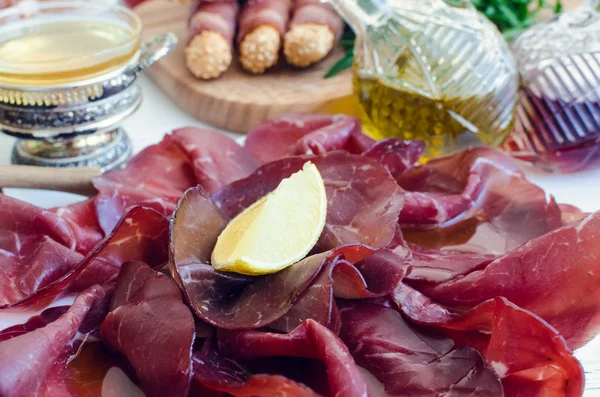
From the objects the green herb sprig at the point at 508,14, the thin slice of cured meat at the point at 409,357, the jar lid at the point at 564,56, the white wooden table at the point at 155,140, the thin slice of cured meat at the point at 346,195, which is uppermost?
the jar lid at the point at 564,56

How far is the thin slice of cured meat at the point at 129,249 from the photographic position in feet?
2.69

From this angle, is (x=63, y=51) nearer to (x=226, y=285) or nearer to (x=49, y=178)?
(x=49, y=178)

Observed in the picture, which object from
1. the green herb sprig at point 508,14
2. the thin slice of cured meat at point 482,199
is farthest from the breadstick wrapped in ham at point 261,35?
the thin slice of cured meat at point 482,199

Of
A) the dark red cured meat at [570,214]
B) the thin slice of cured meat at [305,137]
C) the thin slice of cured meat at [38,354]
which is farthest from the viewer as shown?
the thin slice of cured meat at [305,137]

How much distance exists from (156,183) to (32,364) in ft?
1.47

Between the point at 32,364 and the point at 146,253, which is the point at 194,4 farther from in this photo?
the point at 32,364

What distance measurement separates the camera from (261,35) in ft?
4.53

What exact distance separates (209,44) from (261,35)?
117mm

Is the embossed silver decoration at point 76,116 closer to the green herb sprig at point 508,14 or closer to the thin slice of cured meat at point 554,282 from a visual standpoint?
the green herb sprig at point 508,14

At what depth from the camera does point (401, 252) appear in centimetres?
80

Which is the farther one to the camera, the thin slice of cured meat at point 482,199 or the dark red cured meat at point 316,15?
the dark red cured meat at point 316,15

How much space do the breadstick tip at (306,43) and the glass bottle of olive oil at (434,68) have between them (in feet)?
0.59

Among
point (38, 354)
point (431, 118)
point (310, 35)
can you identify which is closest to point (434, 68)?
point (431, 118)

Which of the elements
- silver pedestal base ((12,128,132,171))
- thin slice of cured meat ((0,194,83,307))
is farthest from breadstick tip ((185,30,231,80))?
thin slice of cured meat ((0,194,83,307))
